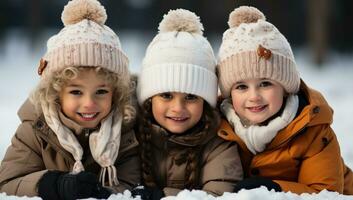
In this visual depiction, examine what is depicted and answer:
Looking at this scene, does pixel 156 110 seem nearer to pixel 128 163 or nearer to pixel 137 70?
pixel 128 163

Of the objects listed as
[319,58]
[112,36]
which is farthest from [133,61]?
[112,36]

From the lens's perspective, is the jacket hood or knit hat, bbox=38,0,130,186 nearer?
knit hat, bbox=38,0,130,186

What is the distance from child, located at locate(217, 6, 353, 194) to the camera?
321 centimetres

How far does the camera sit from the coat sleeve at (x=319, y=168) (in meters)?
3.21

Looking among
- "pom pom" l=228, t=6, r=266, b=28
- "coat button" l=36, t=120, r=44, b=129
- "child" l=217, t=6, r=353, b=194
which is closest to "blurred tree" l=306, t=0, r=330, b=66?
"pom pom" l=228, t=6, r=266, b=28

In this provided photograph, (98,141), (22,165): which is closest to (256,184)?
(98,141)

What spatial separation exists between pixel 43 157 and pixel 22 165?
0.11 metres

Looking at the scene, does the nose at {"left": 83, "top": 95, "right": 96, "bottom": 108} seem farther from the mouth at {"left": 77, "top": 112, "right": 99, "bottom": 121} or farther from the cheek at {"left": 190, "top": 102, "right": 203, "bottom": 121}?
the cheek at {"left": 190, "top": 102, "right": 203, "bottom": 121}

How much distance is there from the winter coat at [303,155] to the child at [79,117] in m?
0.52

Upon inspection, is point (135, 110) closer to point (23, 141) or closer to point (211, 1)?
point (23, 141)

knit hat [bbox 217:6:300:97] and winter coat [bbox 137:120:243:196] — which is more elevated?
knit hat [bbox 217:6:300:97]

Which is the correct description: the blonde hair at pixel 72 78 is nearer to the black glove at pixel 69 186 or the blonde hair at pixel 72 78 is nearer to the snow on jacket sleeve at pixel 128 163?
the snow on jacket sleeve at pixel 128 163

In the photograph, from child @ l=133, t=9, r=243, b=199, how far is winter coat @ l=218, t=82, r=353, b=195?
0.11m

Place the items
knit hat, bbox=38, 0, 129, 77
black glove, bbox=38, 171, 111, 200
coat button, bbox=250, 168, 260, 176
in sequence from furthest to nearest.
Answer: coat button, bbox=250, 168, 260, 176
knit hat, bbox=38, 0, 129, 77
black glove, bbox=38, 171, 111, 200
